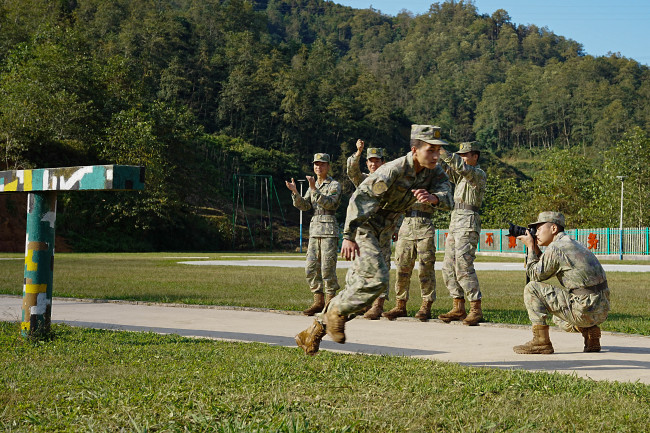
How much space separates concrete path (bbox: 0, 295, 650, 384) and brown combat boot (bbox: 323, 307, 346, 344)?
2.03 feet

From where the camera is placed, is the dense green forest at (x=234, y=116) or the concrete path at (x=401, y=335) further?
the dense green forest at (x=234, y=116)

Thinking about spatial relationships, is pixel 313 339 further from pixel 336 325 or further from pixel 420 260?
pixel 420 260

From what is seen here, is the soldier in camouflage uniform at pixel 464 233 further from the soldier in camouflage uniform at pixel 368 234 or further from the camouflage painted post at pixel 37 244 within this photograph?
the camouflage painted post at pixel 37 244

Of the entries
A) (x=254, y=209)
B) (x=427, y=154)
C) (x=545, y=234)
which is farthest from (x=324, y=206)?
(x=254, y=209)

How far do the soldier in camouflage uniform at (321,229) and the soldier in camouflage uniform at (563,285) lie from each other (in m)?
3.75

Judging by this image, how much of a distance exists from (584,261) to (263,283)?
34.6 ft

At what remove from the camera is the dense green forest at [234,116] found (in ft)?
179

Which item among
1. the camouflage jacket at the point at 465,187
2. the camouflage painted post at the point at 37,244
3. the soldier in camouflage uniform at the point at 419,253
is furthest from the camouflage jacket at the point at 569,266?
the camouflage painted post at the point at 37,244

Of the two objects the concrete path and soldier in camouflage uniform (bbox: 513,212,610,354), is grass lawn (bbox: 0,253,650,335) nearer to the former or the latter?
the concrete path

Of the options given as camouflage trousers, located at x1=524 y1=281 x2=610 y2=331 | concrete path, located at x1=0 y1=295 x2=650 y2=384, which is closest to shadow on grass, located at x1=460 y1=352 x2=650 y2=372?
concrete path, located at x1=0 y1=295 x2=650 y2=384

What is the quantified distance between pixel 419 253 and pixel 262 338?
2823mm

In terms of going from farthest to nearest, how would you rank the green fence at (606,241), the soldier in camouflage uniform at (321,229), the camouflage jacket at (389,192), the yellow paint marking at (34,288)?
the green fence at (606,241)
the soldier in camouflage uniform at (321,229)
the yellow paint marking at (34,288)
the camouflage jacket at (389,192)

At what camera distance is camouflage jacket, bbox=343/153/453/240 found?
604 centimetres

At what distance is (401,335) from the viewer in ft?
25.8
